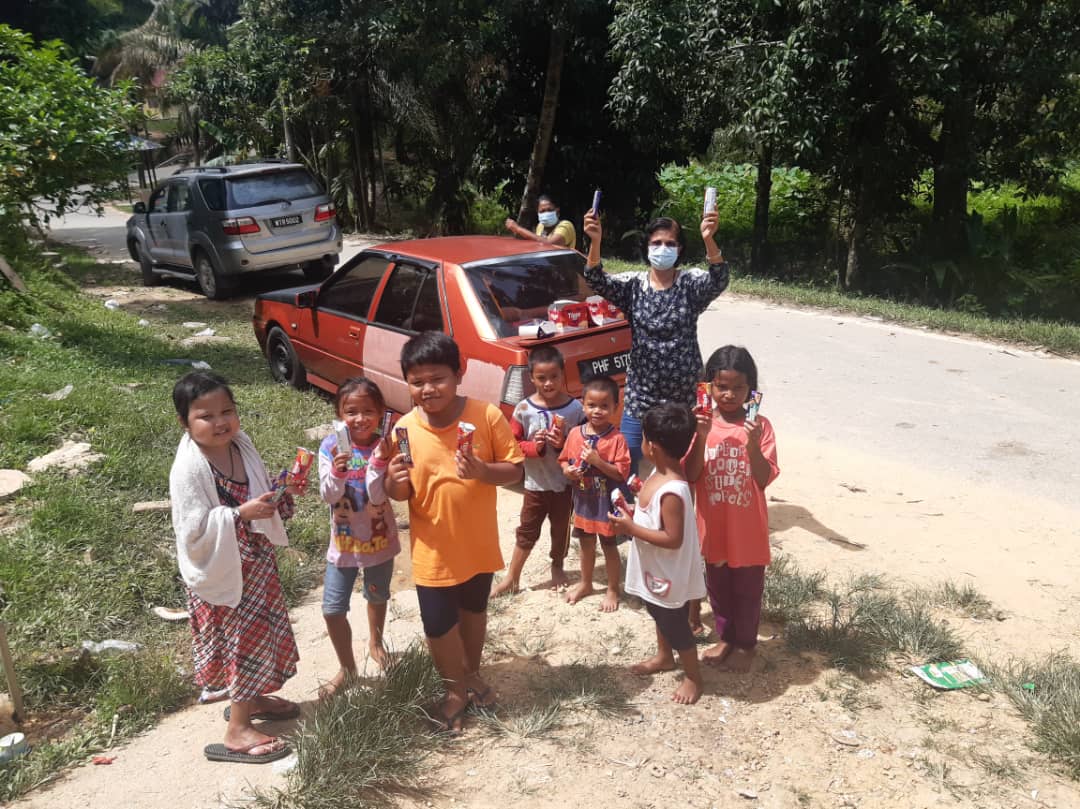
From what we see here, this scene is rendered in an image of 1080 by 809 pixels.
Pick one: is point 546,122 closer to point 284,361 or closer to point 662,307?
point 284,361

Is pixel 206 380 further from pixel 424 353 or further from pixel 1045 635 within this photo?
pixel 1045 635

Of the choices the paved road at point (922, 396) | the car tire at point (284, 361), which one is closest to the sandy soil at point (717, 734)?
the paved road at point (922, 396)

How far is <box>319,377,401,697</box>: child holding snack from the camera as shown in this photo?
10.8ft

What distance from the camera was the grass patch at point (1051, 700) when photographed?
310cm

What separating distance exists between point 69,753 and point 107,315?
8.72 meters

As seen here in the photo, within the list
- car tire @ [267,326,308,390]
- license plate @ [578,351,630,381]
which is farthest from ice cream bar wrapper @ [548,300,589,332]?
car tire @ [267,326,308,390]

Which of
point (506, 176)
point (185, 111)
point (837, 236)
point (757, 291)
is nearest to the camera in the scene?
point (757, 291)

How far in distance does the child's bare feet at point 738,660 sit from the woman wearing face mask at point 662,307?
126cm

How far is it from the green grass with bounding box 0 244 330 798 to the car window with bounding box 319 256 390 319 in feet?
3.15

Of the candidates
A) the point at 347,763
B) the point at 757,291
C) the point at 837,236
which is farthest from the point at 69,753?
the point at 837,236

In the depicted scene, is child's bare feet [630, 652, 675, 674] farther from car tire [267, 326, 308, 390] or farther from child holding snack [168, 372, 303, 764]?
car tire [267, 326, 308, 390]

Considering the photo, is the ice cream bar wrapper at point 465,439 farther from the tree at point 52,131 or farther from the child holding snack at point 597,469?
the tree at point 52,131

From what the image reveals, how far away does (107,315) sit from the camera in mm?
10898

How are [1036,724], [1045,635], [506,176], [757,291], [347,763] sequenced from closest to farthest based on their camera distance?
1. [347,763]
2. [1036,724]
3. [1045,635]
4. [757,291]
5. [506,176]
